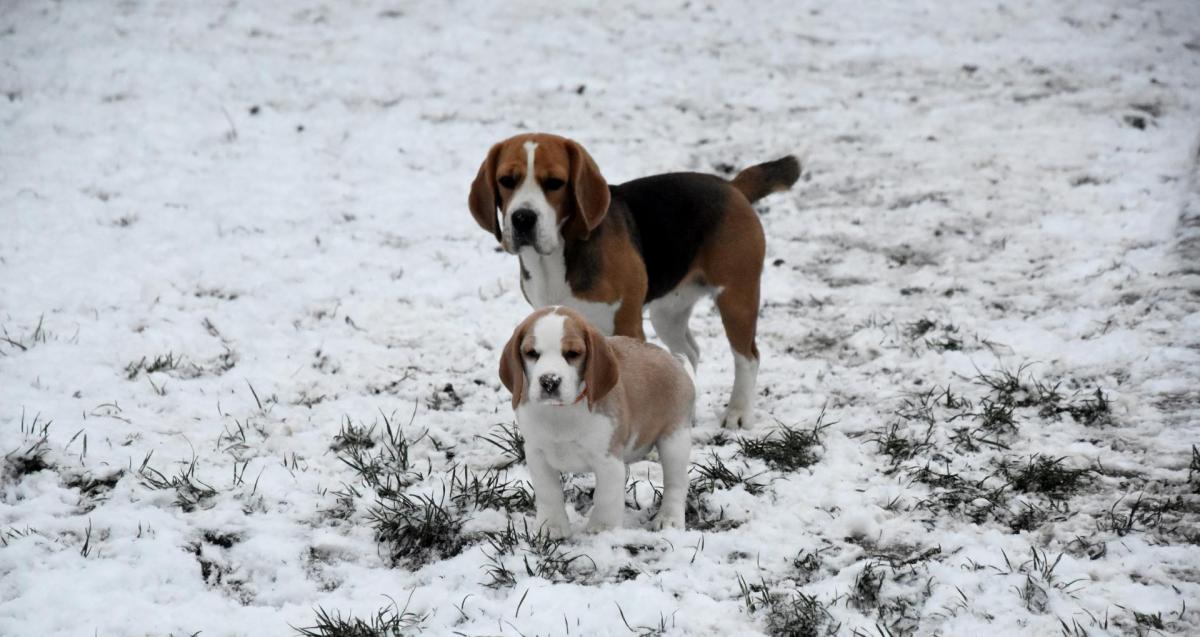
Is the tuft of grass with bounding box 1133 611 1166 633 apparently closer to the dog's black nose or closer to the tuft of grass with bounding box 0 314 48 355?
the dog's black nose

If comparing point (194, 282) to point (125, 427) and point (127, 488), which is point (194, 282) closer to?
point (125, 427)

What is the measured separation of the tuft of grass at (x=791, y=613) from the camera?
363cm

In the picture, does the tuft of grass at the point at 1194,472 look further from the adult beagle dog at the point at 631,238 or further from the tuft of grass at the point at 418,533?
the tuft of grass at the point at 418,533

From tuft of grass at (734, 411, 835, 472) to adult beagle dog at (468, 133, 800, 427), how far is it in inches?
18.6

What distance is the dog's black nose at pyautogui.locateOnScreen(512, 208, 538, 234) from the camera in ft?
16.7

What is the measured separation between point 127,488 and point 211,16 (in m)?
10.3

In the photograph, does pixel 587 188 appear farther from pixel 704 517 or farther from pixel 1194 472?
pixel 1194 472

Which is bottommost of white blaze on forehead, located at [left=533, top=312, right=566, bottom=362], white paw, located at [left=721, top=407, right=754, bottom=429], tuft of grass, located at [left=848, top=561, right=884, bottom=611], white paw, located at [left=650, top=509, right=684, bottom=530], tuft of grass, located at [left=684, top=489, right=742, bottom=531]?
white paw, located at [left=721, top=407, right=754, bottom=429]

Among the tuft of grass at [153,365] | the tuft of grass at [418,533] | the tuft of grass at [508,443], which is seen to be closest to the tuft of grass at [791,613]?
the tuft of grass at [418,533]

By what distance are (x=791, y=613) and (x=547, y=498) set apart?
1.16 meters

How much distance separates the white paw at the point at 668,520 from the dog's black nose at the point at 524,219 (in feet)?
5.35

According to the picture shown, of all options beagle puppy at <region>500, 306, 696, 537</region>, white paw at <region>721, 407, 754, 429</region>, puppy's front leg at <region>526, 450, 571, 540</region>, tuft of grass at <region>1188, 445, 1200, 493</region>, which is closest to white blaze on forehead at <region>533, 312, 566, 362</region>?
beagle puppy at <region>500, 306, 696, 537</region>

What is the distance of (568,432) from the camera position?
13.5 feet

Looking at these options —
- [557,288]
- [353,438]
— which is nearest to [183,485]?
[353,438]
